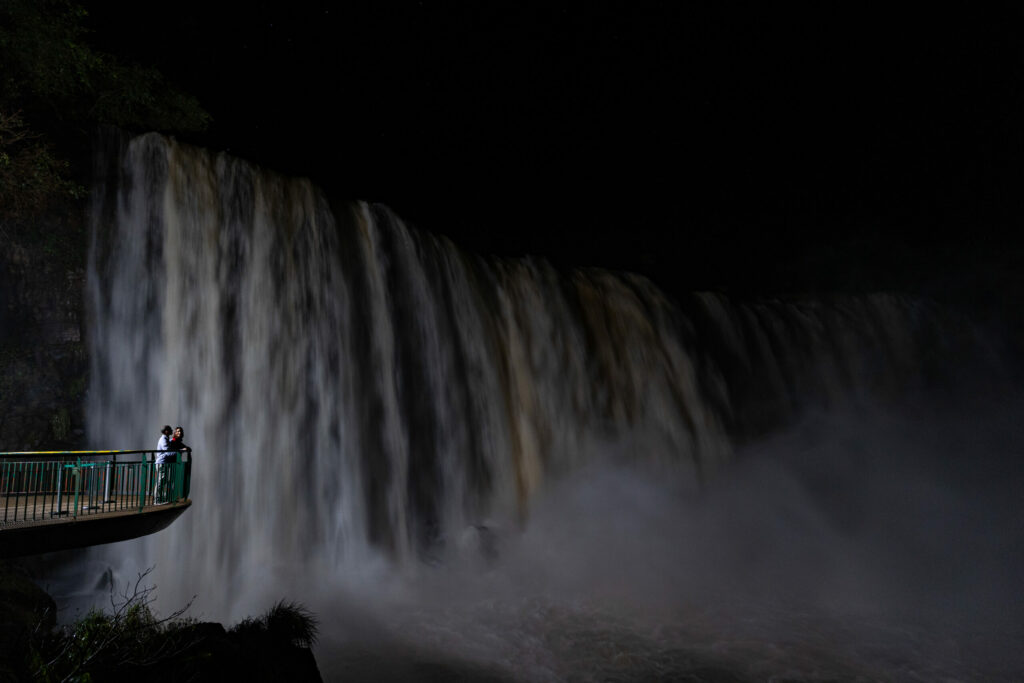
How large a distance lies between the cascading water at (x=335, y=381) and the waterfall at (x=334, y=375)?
5 cm

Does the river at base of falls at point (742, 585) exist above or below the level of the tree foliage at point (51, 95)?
below

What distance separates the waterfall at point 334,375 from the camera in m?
15.9

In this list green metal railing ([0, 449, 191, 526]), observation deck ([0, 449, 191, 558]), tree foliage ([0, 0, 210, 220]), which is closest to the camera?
observation deck ([0, 449, 191, 558])

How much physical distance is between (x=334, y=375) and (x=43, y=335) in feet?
22.1

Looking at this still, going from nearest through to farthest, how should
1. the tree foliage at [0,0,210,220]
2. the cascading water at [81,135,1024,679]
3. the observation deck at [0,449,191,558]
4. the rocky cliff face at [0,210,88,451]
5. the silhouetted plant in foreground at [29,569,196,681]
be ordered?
the silhouetted plant in foreground at [29,569,196,681]
the observation deck at [0,449,191,558]
the rocky cliff face at [0,210,88,451]
the tree foliage at [0,0,210,220]
the cascading water at [81,135,1024,679]

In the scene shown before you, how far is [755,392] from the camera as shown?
30.2 metres

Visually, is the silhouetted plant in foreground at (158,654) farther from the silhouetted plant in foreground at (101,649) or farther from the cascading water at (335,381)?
the cascading water at (335,381)

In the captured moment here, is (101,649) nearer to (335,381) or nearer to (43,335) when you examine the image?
(43,335)

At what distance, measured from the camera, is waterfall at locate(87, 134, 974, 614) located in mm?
15945

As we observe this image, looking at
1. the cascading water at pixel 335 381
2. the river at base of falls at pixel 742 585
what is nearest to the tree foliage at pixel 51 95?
the cascading water at pixel 335 381

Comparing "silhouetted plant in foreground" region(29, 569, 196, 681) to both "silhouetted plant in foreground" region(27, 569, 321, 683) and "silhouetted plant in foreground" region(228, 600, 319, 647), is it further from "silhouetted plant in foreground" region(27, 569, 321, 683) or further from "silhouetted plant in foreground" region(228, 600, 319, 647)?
"silhouetted plant in foreground" region(228, 600, 319, 647)

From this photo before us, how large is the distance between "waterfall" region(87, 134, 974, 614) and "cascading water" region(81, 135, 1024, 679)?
0.17 ft

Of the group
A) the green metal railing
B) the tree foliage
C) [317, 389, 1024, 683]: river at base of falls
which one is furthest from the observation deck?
the tree foliage

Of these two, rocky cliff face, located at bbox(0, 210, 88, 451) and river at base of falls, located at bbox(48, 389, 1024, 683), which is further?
rocky cliff face, located at bbox(0, 210, 88, 451)
